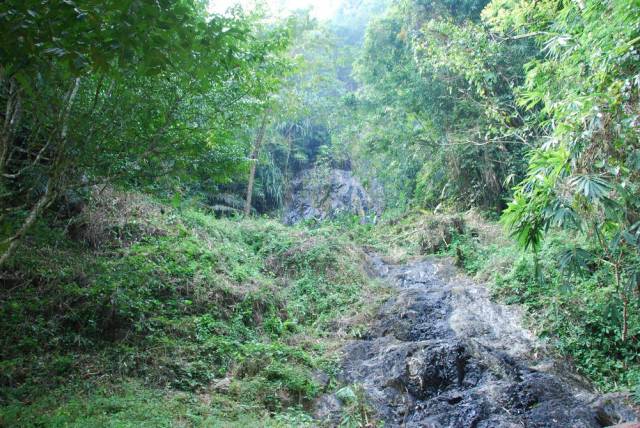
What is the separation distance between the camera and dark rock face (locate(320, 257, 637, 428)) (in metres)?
5.11

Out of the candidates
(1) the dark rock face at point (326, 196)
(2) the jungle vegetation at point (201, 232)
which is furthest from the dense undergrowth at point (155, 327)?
(1) the dark rock face at point (326, 196)

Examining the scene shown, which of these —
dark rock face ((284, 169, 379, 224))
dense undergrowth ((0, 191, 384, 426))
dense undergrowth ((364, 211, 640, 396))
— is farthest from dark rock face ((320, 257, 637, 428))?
dark rock face ((284, 169, 379, 224))

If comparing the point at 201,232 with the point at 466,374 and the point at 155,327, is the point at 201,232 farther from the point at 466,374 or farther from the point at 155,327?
the point at 466,374

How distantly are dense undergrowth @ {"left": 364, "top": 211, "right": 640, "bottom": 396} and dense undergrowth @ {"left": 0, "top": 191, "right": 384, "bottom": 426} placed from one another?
8.50 feet

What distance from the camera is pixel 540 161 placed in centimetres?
505

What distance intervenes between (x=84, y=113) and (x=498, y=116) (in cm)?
677

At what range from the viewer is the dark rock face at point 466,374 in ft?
16.8

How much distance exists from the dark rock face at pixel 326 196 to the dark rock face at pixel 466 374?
11306 mm

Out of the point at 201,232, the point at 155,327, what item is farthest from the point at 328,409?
the point at 201,232

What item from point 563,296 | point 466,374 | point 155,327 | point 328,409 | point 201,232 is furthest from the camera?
point 201,232

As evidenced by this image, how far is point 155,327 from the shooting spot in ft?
20.8

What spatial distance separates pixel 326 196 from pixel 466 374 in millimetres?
14602

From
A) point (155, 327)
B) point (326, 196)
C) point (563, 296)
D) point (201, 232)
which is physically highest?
point (563, 296)

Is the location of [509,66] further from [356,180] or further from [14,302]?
[14,302]
